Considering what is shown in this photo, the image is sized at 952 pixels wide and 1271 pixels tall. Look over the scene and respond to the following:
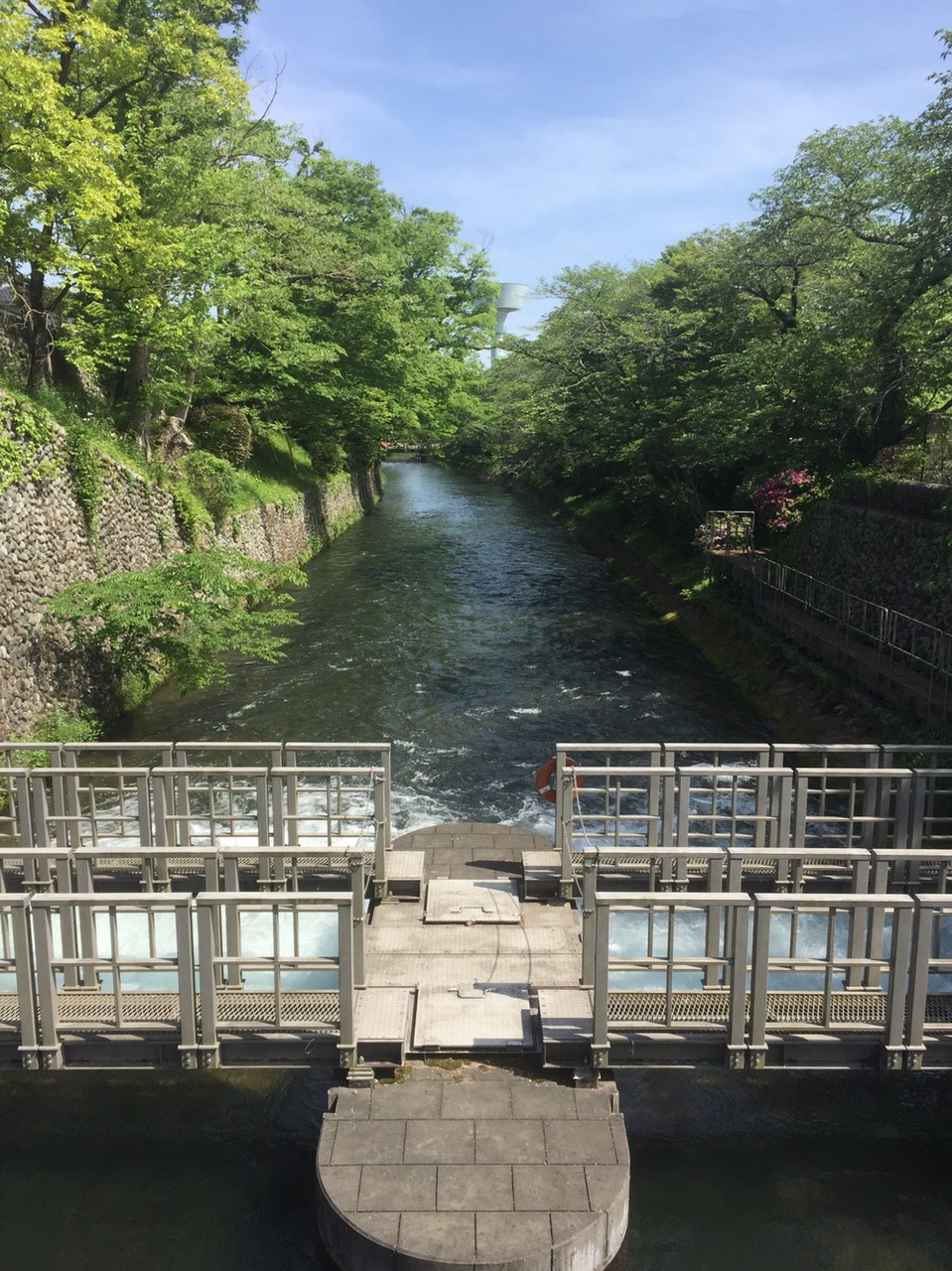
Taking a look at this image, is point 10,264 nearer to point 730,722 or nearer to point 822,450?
point 730,722

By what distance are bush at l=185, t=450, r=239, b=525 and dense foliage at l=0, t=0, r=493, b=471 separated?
1261mm

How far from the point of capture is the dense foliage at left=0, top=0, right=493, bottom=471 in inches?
642

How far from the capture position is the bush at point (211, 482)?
80.8ft

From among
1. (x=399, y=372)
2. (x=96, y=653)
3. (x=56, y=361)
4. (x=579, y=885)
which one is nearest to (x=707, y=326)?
(x=399, y=372)

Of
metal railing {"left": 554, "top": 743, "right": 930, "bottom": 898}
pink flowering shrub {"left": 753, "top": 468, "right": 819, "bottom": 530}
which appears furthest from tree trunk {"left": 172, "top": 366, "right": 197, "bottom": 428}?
metal railing {"left": 554, "top": 743, "right": 930, "bottom": 898}

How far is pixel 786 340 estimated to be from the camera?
2241 centimetres

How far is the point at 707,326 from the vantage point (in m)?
27.9

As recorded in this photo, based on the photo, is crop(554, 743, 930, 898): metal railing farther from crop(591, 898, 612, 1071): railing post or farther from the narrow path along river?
the narrow path along river

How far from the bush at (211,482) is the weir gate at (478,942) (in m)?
14.4

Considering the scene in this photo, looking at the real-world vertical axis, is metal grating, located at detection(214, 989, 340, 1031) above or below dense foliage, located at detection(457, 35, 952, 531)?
below

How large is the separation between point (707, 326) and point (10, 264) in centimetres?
1818

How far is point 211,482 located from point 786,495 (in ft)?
49.2

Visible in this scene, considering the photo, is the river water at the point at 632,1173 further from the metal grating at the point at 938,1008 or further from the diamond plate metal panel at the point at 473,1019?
the diamond plate metal panel at the point at 473,1019

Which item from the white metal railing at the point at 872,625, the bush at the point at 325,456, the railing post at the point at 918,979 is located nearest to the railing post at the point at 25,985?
the railing post at the point at 918,979
